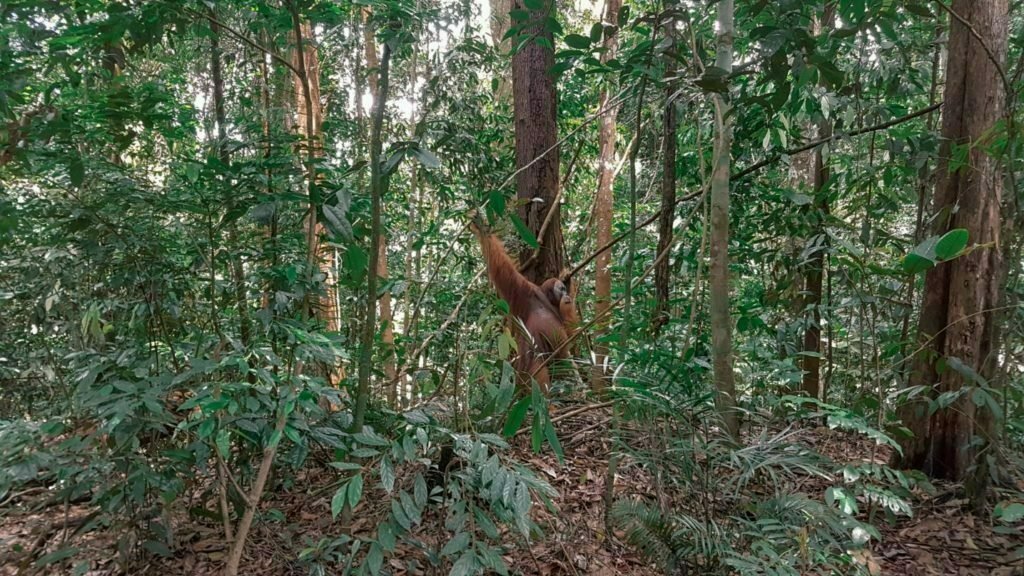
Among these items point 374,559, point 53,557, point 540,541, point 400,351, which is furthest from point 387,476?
point 400,351

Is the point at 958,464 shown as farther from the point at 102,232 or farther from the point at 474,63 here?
the point at 474,63

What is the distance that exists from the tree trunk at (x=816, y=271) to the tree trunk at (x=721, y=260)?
1175 millimetres

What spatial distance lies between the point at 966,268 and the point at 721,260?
4.56 ft

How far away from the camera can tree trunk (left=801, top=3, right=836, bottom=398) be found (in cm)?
422

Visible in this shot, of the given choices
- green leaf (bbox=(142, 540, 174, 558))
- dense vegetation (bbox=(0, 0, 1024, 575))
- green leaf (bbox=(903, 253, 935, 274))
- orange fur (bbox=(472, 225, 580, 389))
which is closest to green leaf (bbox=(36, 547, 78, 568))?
dense vegetation (bbox=(0, 0, 1024, 575))

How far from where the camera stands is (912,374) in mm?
3531

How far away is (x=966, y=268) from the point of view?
3.30 m

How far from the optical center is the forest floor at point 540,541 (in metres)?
2.69

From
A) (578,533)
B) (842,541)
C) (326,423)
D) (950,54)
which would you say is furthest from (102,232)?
(950,54)

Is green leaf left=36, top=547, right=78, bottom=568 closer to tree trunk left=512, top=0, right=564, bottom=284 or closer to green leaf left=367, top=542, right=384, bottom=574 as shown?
green leaf left=367, top=542, right=384, bottom=574

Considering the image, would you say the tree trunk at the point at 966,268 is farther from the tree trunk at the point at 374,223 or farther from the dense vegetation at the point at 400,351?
the tree trunk at the point at 374,223

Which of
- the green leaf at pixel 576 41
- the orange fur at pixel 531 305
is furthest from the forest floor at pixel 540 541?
the green leaf at pixel 576 41

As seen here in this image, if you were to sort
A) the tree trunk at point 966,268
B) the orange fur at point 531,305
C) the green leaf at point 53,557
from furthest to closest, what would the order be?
the orange fur at point 531,305 < the tree trunk at point 966,268 < the green leaf at point 53,557

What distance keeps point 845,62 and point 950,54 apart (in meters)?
1.41
